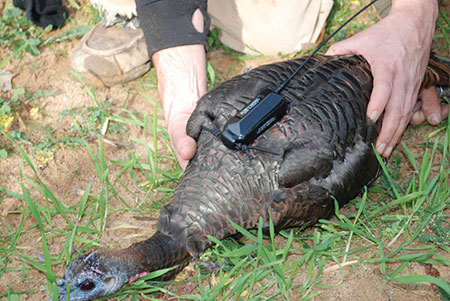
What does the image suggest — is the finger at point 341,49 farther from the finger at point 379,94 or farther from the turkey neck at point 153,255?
the turkey neck at point 153,255

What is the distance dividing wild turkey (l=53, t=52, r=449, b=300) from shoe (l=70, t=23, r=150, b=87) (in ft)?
5.38

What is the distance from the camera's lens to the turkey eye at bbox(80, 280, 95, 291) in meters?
2.54

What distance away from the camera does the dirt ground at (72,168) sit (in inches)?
114

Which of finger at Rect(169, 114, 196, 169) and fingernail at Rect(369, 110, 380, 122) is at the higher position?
finger at Rect(169, 114, 196, 169)

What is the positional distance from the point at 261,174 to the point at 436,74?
1.86 m

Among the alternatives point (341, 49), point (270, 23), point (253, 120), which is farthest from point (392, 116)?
point (270, 23)

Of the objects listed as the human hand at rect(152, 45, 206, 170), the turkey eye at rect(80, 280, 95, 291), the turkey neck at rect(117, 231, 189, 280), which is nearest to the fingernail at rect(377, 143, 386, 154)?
the human hand at rect(152, 45, 206, 170)

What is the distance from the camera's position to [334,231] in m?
3.15

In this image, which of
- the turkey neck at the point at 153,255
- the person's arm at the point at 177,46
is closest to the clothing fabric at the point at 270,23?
the person's arm at the point at 177,46

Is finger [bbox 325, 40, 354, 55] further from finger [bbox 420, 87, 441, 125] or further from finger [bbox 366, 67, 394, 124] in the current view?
finger [bbox 420, 87, 441, 125]

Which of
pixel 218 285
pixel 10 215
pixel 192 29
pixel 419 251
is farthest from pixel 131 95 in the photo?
pixel 419 251

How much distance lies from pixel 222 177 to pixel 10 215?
1.76 m

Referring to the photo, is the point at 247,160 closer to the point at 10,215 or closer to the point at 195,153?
the point at 195,153

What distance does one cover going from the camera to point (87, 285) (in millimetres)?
2551
